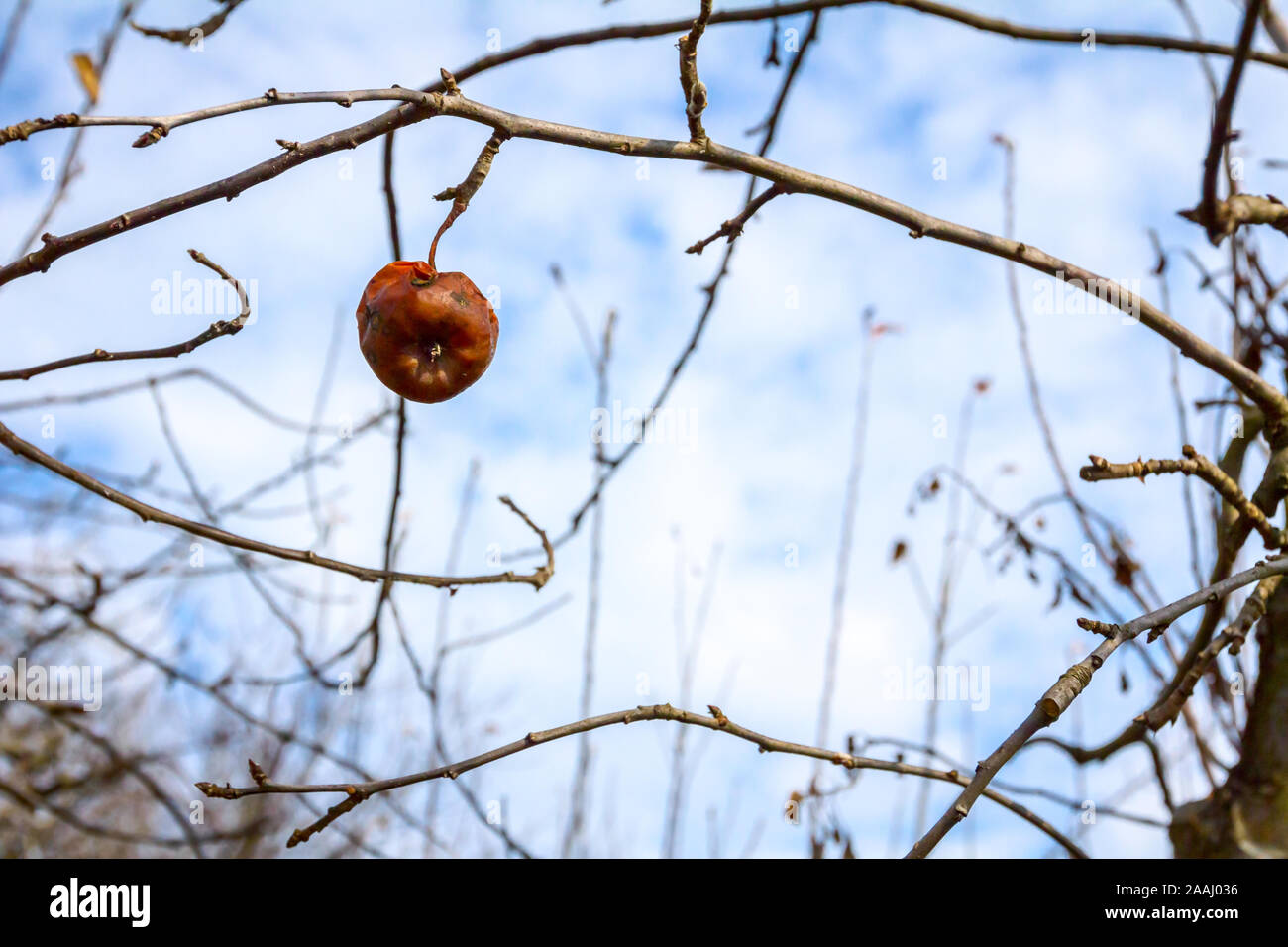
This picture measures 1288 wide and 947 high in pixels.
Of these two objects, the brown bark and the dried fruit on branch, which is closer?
the dried fruit on branch

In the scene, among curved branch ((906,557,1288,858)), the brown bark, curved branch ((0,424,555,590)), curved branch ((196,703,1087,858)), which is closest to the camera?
curved branch ((906,557,1288,858))

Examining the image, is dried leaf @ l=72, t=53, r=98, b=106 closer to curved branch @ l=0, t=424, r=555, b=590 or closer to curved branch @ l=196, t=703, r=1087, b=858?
curved branch @ l=0, t=424, r=555, b=590

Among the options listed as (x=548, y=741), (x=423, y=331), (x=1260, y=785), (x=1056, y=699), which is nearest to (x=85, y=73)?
(x=423, y=331)

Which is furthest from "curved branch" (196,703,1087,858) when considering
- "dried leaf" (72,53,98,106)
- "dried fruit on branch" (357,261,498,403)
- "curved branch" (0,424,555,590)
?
"dried leaf" (72,53,98,106)

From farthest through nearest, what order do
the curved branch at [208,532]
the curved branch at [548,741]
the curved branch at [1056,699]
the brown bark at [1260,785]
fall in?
the brown bark at [1260,785] → the curved branch at [208,532] → the curved branch at [548,741] → the curved branch at [1056,699]

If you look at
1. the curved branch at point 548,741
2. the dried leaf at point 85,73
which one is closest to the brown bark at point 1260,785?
the curved branch at point 548,741

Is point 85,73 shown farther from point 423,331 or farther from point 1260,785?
point 1260,785

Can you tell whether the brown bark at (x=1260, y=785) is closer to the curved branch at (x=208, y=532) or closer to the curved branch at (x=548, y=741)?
the curved branch at (x=548, y=741)

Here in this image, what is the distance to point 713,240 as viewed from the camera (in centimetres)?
172

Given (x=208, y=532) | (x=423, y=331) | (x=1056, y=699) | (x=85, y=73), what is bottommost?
(x=1056, y=699)
